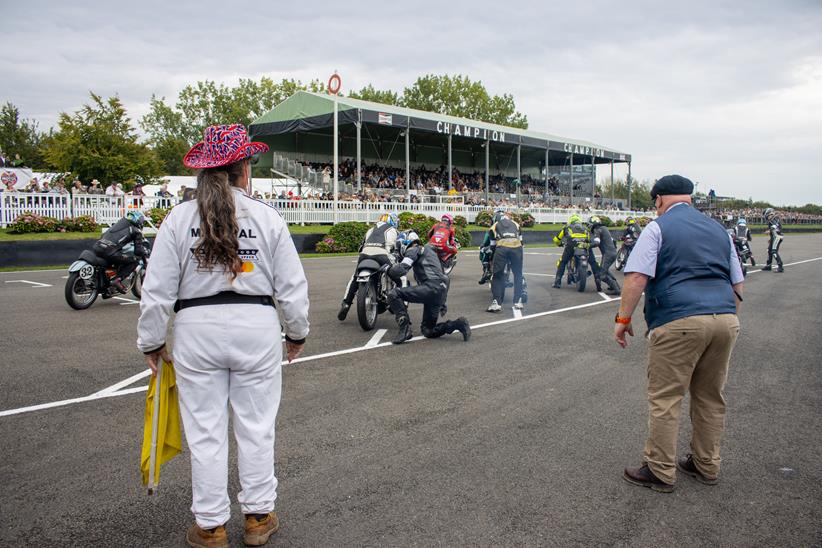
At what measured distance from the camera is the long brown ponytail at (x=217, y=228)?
2.90 metres

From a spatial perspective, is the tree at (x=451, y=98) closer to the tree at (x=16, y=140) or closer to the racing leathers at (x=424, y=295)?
the tree at (x=16, y=140)

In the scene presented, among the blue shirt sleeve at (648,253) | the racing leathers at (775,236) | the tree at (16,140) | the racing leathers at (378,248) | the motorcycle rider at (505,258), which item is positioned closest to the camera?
the blue shirt sleeve at (648,253)

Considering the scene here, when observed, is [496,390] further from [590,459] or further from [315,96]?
[315,96]

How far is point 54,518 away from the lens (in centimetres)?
329

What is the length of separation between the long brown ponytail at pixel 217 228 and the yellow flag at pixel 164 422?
0.65 metres

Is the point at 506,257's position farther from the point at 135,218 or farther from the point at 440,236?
the point at 135,218

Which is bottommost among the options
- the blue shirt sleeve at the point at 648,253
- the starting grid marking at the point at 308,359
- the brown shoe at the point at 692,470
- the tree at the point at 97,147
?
the brown shoe at the point at 692,470

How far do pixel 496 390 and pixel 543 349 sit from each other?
80.2 inches

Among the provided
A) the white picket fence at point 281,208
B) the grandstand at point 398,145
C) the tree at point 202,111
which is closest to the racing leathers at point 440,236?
Result: the white picket fence at point 281,208

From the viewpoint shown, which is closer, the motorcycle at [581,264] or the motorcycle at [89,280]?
the motorcycle at [89,280]

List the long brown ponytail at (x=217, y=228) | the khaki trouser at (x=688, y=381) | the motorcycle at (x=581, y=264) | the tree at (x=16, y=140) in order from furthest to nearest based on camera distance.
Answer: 1. the tree at (x=16, y=140)
2. the motorcycle at (x=581, y=264)
3. the khaki trouser at (x=688, y=381)
4. the long brown ponytail at (x=217, y=228)

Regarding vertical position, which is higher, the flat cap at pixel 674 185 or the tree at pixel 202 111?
the tree at pixel 202 111

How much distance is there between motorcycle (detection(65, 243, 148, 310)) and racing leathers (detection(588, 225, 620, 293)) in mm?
9330

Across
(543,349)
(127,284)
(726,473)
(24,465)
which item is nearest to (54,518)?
(24,465)
